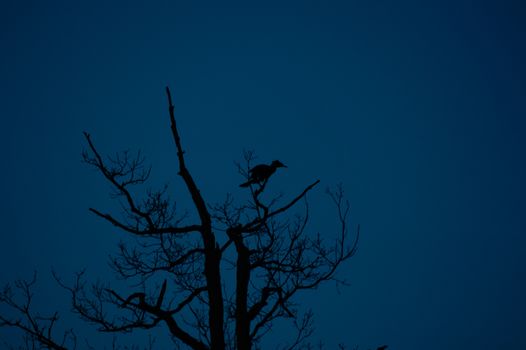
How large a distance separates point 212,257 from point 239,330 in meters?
1.03

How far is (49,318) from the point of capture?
243 inches

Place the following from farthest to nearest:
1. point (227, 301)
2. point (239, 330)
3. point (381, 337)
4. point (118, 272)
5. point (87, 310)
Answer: point (381, 337), point (227, 301), point (118, 272), point (87, 310), point (239, 330)

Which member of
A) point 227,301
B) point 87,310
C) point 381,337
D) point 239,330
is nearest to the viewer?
point 239,330

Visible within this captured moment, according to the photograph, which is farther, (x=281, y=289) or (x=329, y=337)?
(x=329, y=337)

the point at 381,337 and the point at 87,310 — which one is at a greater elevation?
the point at 381,337

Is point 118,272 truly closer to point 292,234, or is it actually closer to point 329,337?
point 292,234

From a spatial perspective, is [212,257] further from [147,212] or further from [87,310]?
[87,310]

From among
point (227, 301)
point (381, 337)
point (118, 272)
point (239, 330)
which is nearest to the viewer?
point (239, 330)

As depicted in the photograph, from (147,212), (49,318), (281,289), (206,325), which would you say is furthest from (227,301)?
(49,318)

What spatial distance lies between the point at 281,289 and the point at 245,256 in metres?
0.83

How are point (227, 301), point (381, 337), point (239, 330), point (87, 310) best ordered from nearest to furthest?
1. point (239, 330)
2. point (87, 310)
3. point (227, 301)
4. point (381, 337)

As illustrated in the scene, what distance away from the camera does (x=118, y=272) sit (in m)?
6.99

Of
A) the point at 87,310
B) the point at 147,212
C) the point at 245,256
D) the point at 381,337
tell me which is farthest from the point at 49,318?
the point at 381,337

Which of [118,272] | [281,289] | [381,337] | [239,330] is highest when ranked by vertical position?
[381,337]
